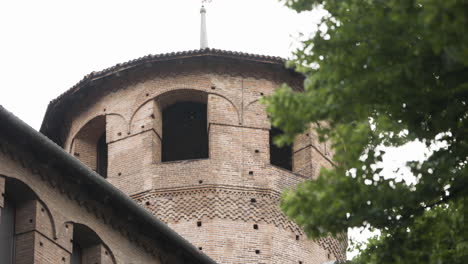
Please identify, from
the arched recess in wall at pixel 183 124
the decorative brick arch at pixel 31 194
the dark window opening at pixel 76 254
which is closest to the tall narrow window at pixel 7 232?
the decorative brick arch at pixel 31 194

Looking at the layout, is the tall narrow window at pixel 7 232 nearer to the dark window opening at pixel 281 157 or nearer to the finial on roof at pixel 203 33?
the dark window opening at pixel 281 157

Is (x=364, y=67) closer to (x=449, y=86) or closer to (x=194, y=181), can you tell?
(x=449, y=86)

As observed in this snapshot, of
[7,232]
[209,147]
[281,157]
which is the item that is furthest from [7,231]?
[281,157]

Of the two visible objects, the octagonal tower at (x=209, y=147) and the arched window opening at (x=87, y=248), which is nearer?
the arched window opening at (x=87, y=248)

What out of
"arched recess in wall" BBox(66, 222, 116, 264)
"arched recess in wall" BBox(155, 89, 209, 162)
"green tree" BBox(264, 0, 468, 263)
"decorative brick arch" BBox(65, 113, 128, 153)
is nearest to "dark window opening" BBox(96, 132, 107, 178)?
"decorative brick arch" BBox(65, 113, 128, 153)

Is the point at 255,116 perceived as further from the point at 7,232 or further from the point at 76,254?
the point at 7,232

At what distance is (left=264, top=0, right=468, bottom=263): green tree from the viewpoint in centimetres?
949

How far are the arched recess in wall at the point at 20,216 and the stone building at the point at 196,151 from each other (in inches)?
68.9

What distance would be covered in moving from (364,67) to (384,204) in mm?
1153

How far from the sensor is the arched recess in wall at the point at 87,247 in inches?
644

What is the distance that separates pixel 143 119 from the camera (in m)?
22.5

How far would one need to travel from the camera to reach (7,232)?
15.1m

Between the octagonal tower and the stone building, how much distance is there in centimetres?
2

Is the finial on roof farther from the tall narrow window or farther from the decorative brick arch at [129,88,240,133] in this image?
the tall narrow window
